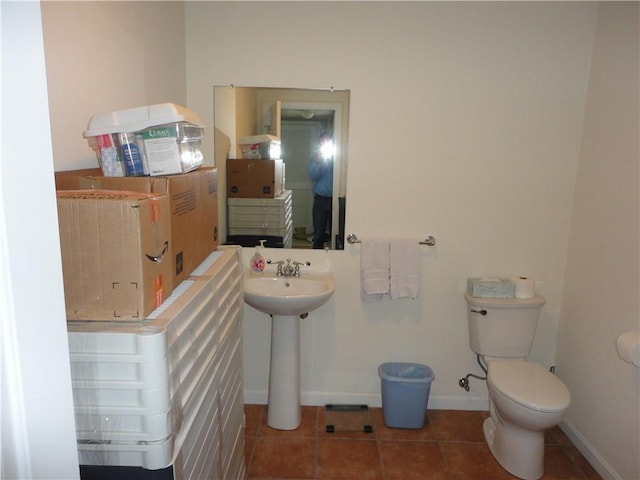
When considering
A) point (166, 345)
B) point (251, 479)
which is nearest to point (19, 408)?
point (166, 345)

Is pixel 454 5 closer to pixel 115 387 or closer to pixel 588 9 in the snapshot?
pixel 588 9

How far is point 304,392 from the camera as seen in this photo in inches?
107

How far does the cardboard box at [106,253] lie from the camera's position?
0.95 meters

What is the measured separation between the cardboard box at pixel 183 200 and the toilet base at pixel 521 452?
5.62 ft

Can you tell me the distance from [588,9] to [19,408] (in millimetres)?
2836

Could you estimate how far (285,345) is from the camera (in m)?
2.43

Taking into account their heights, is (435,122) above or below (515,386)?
above

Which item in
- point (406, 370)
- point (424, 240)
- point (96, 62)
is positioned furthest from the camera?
point (406, 370)

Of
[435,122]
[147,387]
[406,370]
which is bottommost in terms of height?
[406,370]

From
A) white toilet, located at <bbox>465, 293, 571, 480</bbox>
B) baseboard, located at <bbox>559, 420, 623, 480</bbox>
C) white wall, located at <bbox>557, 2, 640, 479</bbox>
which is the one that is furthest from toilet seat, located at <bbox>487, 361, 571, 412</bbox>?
baseboard, located at <bbox>559, 420, 623, 480</bbox>

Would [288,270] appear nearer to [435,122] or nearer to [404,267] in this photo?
[404,267]

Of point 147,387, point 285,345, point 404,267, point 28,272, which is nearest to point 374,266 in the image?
point 404,267

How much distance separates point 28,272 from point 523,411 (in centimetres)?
209

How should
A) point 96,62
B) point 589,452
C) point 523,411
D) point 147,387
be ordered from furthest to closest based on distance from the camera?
point 589,452 < point 523,411 < point 96,62 < point 147,387
